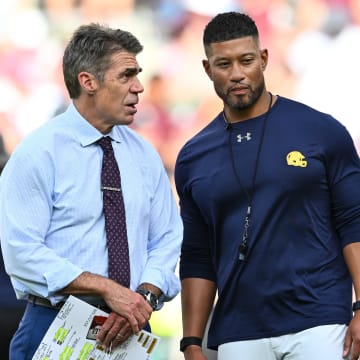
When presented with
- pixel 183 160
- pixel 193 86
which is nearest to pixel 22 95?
pixel 193 86

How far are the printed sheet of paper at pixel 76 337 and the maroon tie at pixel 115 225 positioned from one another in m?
0.14

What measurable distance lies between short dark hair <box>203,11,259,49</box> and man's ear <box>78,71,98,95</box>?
2.00 ft

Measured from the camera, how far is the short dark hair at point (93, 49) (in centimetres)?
392

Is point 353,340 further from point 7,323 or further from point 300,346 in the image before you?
point 7,323

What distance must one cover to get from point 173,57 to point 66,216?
9.94 ft

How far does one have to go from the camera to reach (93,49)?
3.92 metres

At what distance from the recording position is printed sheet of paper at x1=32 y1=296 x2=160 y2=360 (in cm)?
371

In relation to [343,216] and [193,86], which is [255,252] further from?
[193,86]

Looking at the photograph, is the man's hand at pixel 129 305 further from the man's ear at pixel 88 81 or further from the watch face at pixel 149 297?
the man's ear at pixel 88 81

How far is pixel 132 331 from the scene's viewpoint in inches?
149

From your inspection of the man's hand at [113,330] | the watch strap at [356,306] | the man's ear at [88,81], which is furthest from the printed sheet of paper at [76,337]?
the watch strap at [356,306]

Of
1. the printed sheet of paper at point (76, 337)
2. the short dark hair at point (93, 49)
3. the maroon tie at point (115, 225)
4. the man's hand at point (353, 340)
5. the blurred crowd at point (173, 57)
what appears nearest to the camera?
the printed sheet of paper at point (76, 337)

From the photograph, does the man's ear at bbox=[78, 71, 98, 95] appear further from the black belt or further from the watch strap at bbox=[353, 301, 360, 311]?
the watch strap at bbox=[353, 301, 360, 311]

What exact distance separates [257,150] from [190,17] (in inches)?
101
